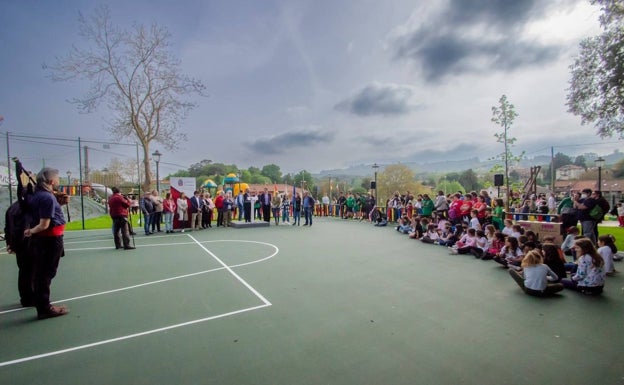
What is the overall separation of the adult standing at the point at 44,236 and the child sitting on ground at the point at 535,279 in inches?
261

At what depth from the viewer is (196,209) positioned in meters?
14.3

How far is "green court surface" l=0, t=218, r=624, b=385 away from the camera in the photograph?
267cm

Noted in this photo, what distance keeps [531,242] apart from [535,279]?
1.74 m

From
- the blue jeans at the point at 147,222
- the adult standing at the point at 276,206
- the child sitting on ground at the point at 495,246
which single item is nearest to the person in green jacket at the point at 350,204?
the adult standing at the point at 276,206

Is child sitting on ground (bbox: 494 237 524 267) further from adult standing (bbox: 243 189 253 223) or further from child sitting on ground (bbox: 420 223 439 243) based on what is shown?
adult standing (bbox: 243 189 253 223)

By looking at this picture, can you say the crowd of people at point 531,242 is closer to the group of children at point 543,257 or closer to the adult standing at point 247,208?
the group of children at point 543,257

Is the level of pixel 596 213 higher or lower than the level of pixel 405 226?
higher

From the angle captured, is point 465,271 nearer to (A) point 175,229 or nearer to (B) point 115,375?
(B) point 115,375

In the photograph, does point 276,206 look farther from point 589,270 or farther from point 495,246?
point 589,270

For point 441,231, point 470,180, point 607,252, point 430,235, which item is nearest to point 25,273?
point 607,252

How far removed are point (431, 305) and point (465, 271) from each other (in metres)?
2.45

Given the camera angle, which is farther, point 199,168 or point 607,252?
point 199,168

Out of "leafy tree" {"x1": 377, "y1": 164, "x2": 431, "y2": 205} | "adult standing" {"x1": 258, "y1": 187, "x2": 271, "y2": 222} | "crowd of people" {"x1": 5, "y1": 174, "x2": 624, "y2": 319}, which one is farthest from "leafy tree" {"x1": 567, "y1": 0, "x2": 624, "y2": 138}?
"leafy tree" {"x1": 377, "y1": 164, "x2": 431, "y2": 205}

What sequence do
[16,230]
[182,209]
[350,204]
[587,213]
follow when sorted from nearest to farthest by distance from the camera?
[16,230] → [587,213] → [182,209] → [350,204]
